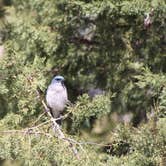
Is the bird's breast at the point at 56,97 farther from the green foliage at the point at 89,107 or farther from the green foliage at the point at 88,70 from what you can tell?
the green foliage at the point at 89,107

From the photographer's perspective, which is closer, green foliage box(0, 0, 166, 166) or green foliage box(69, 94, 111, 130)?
green foliage box(0, 0, 166, 166)

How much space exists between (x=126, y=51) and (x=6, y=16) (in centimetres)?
206

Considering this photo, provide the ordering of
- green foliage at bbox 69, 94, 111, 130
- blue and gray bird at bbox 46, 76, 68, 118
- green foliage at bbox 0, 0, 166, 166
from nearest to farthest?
green foliage at bbox 0, 0, 166, 166, green foliage at bbox 69, 94, 111, 130, blue and gray bird at bbox 46, 76, 68, 118

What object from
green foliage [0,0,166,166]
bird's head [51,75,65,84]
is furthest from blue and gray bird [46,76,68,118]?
green foliage [0,0,166,166]

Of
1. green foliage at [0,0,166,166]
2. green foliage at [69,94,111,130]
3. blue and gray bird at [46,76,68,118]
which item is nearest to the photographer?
green foliage at [0,0,166,166]

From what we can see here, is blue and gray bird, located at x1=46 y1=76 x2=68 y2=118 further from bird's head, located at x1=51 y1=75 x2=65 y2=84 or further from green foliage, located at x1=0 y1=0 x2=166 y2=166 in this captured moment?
green foliage, located at x1=0 y1=0 x2=166 y2=166

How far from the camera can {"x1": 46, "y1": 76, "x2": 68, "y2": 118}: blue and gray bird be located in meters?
5.66

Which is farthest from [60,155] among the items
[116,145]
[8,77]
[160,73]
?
[160,73]

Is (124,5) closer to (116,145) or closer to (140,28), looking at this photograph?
(140,28)

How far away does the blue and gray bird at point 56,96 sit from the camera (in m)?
5.66

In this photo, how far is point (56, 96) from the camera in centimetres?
567

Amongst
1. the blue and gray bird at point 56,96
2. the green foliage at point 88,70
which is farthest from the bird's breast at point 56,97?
the green foliage at point 88,70

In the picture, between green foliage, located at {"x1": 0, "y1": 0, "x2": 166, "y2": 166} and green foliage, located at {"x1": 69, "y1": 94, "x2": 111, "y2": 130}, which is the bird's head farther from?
green foliage, located at {"x1": 69, "y1": 94, "x2": 111, "y2": 130}

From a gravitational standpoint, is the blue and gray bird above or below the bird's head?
below
